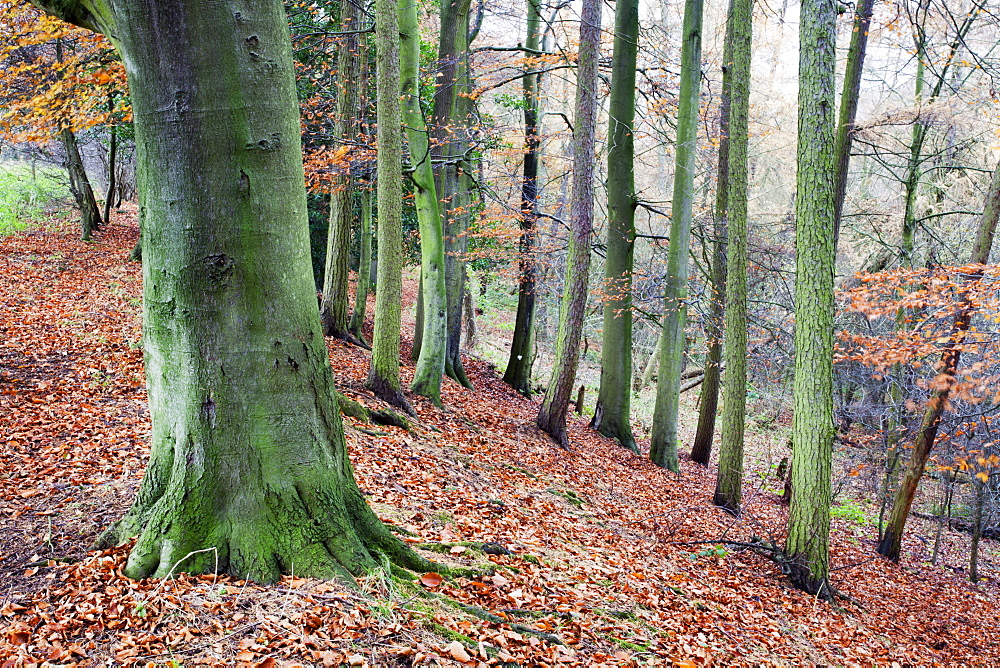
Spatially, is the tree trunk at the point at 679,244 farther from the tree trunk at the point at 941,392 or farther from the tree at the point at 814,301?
the tree at the point at 814,301

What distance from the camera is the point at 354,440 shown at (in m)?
6.68

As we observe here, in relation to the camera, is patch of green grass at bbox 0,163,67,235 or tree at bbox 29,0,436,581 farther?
patch of green grass at bbox 0,163,67,235

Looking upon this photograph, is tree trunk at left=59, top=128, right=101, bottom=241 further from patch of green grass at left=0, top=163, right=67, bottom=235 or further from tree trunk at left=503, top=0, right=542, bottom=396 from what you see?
tree trunk at left=503, top=0, right=542, bottom=396

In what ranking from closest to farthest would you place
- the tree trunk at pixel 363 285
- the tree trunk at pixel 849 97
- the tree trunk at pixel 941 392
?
the tree trunk at pixel 941 392 → the tree trunk at pixel 849 97 → the tree trunk at pixel 363 285

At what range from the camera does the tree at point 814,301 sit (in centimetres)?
651

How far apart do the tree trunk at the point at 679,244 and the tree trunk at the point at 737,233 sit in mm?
3017

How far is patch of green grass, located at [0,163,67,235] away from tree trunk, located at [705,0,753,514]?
1621cm

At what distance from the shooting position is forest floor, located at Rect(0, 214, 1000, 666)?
2.86 m

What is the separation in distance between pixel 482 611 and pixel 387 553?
0.62 meters

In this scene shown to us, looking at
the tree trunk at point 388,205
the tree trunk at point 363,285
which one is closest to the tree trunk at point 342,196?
the tree trunk at point 363,285

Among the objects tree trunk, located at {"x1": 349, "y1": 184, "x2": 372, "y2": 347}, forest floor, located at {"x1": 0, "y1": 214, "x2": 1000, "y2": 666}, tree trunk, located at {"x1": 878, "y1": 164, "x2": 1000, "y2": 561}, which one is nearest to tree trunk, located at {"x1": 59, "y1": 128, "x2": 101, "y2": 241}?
forest floor, located at {"x1": 0, "y1": 214, "x2": 1000, "y2": 666}

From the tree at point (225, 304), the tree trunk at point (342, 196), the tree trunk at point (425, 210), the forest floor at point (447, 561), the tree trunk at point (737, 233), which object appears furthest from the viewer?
the tree trunk at point (342, 196)

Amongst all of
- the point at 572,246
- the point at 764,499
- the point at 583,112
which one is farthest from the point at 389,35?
the point at 764,499

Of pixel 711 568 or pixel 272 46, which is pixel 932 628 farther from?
pixel 272 46
